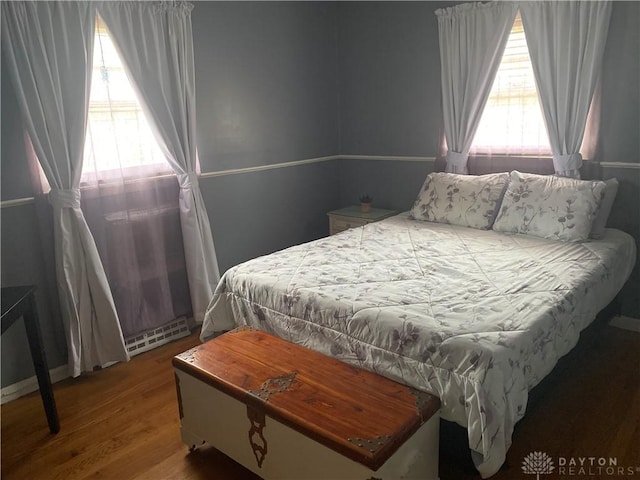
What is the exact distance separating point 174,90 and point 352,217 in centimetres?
164

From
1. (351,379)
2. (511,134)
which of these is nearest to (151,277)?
(351,379)

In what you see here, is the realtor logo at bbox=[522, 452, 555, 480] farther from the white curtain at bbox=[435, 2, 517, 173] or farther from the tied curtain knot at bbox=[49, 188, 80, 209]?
the tied curtain knot at bbox=[49, 188, 80, 209]

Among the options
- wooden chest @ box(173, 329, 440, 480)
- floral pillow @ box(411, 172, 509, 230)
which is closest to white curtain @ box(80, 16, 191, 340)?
wooden chest @ box(173, 329, 440, 480)

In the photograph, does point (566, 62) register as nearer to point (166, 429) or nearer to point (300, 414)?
point (300, 414)

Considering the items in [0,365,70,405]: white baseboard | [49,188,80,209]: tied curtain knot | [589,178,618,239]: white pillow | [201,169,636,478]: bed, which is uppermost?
[49,188,80,209]: tied curtain knot

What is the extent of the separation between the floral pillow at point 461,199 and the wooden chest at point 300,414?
1.60 m

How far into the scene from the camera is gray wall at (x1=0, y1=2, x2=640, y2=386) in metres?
2.80

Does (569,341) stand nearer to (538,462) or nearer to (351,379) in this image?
(538,462)

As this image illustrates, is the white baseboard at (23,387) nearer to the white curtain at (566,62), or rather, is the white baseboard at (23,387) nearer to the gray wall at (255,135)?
the gray wall at (255,135)

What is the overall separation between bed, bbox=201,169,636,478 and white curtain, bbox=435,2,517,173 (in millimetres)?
646

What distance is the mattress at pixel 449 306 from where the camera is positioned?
1.68 meters

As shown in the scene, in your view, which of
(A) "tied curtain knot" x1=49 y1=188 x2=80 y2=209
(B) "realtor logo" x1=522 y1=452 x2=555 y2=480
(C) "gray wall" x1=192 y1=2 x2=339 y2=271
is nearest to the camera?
(B) "realtor logo" x1=522 y1=452 x2=555 y2=480

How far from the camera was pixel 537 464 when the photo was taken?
1.96 metres

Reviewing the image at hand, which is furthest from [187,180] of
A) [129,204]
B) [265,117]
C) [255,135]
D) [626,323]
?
[626,323]
